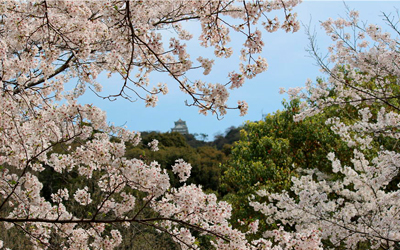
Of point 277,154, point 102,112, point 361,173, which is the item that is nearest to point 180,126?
point 277,154

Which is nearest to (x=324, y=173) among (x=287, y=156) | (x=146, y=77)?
(x=287, y=156)

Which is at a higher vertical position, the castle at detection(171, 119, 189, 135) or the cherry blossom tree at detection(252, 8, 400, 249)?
the castle at detection(171, 119, 189, 135)

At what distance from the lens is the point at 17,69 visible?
3234 mm

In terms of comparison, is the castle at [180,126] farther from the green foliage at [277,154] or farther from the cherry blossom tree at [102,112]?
the cherry blossom tree at [102,112]

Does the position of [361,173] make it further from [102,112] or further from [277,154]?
[102,112]

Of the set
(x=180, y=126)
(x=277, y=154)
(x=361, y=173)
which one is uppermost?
(x=180, y=126)

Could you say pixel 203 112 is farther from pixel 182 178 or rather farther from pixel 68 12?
pixel 68 12

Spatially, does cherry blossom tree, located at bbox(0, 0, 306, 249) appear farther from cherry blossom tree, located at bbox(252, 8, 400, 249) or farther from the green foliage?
the green foliage

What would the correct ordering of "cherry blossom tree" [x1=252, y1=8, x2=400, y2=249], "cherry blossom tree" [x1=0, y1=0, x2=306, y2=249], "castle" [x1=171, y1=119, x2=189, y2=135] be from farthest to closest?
"castle" [x1=171, y1=119, x2=189, y2=135] → "cherry blossom tree" [x1=252, y1=8, x2=400, y2=249] → "cherry blossom tree" [x1=0, y1=0, x2=306, y2=249]

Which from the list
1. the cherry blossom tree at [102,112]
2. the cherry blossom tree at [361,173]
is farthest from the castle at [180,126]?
the cherry blossom tree at [102,112]

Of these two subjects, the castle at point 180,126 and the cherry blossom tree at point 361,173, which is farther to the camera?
the castle at point 180,126

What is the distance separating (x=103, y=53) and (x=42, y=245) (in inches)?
90.9

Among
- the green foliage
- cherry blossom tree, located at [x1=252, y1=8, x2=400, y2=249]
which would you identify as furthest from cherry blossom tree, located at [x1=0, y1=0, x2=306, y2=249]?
the green foliage

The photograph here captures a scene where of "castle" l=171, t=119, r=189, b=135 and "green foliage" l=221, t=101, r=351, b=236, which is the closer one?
"green foliage" l=221, t=101, r=351, b=236
